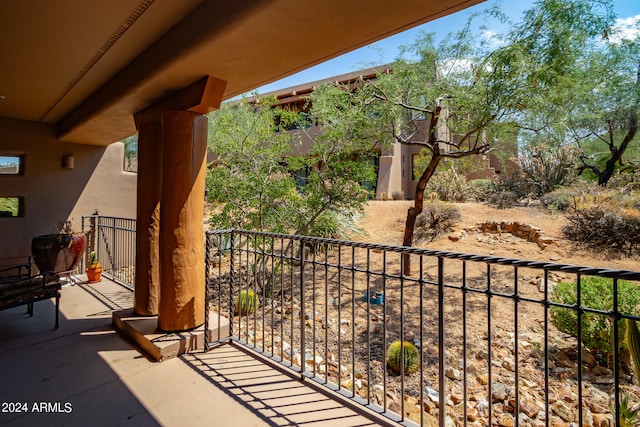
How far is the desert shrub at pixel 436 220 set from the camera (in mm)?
8273

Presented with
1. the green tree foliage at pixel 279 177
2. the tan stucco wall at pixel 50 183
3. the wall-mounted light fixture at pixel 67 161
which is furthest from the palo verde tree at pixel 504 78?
the wall-mounted light fixture at pixel 67 161

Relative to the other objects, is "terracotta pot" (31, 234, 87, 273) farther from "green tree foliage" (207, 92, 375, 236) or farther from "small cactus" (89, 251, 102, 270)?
"green tree foliage" (207, 92, 375, 236)

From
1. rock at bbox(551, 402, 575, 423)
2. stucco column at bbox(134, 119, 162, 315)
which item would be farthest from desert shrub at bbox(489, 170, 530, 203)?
stucco column at bbox(134, 119, 162, 315)

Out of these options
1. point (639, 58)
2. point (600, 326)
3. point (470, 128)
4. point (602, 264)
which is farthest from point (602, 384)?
point (639, 58)

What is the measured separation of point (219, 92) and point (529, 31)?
172 inches

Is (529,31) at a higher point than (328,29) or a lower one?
higher

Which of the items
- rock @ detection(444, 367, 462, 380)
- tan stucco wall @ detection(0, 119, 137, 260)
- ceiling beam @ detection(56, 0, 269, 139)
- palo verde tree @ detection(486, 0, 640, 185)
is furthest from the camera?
tan stucco wall @ detection(0, 119, 137, 260)

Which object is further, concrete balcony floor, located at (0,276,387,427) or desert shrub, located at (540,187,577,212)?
desert shrub, located at (540,187,577,212)

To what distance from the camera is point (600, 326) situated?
331 cm

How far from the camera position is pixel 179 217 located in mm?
2775

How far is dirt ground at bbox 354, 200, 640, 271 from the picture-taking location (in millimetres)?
6012

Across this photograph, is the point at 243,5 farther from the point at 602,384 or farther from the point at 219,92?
the point at 602,384

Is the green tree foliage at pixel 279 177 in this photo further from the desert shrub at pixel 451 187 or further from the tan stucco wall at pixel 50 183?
the desert shrub at pixel 451 187

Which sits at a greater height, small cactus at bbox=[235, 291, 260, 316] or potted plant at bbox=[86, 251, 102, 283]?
potted plant at bbox=[86, 251, 102, 283]
